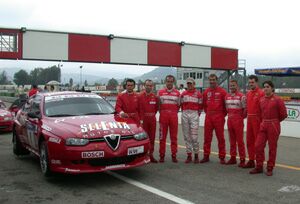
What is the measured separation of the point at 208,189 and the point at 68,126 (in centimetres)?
246

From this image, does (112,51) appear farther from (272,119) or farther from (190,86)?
(272,119)

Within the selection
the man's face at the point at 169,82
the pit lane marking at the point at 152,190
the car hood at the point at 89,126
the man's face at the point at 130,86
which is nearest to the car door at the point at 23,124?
the car hood at the point at 89,126

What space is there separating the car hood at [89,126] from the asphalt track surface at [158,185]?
2.74 feet

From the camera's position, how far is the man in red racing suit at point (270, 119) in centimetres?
716

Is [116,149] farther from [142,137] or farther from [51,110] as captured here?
[51,110]

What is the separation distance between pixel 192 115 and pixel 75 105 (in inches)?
95.5

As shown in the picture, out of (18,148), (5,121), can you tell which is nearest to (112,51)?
(5,121)

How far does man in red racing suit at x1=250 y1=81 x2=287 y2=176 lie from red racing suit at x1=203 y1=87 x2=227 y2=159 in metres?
1.11

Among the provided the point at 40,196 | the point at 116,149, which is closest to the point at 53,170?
the point at 40,196

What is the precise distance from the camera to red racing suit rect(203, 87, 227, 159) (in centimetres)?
831

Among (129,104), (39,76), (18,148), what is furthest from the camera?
(39,76)

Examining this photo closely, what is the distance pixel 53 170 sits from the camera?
259 inches

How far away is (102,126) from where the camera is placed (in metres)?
6.66

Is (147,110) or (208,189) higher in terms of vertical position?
(147,110)
